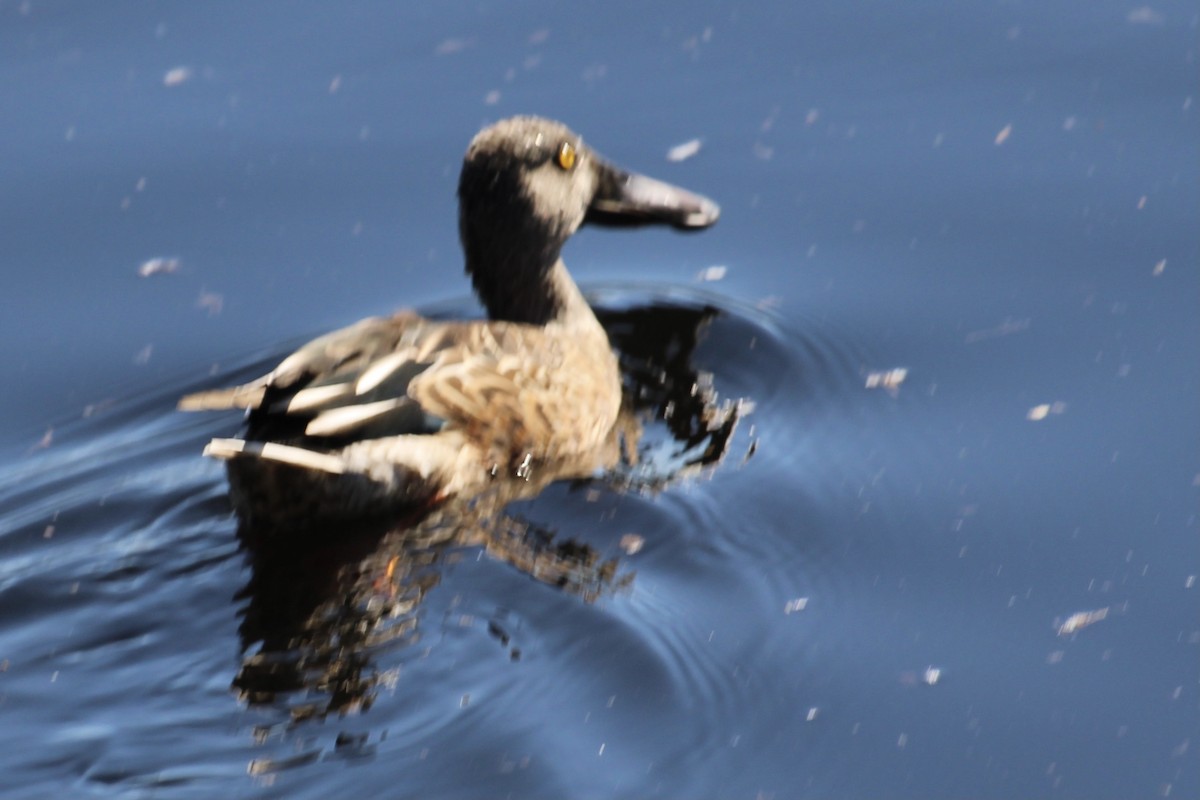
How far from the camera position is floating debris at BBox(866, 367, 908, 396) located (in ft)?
26.0

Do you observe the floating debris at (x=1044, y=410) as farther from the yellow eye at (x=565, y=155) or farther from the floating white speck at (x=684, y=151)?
the floating white speck at (x=684, y=151)

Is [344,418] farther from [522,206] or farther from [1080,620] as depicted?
[1080,620]

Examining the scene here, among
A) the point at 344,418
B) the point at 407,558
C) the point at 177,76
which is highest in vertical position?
the point at 177,76

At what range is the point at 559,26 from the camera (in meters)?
10.1

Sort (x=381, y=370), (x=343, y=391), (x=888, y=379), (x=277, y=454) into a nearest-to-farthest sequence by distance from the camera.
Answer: (x=277, y=454), (x=343, y=391), (x=381, y=370), (x=888, y=379)

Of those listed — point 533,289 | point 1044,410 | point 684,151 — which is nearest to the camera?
point 1044,410

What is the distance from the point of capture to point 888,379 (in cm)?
798

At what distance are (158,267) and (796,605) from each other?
12.4 ft

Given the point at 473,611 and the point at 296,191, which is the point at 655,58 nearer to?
the point at 296,191

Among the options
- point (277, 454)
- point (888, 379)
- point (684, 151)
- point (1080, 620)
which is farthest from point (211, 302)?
point (1080, 620)

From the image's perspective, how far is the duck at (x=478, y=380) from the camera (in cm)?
694

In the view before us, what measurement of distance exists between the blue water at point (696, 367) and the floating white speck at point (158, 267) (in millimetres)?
103

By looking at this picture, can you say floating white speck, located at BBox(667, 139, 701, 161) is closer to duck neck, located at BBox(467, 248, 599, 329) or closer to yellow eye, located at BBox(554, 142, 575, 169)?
yellow eye, located at BBox(554, 142, 575, 169)

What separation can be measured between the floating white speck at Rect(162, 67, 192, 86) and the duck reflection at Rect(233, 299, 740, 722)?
308cm
